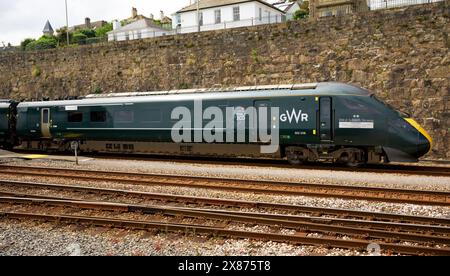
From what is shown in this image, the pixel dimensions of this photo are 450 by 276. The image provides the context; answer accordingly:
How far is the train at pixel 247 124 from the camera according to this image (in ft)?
47.4

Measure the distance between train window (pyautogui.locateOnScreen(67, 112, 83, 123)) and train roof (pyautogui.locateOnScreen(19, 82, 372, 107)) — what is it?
0.51m

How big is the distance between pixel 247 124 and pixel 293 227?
8395mm

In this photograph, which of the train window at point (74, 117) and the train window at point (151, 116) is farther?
the train window at point (74, 117)

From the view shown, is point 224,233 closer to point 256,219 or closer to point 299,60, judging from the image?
point 256,219

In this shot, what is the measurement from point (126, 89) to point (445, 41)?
1960 cm

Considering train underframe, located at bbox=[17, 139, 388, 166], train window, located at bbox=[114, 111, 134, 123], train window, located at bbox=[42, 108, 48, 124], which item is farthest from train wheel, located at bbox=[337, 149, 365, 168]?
train window, located at bbox=[42, 108, 48, 124]

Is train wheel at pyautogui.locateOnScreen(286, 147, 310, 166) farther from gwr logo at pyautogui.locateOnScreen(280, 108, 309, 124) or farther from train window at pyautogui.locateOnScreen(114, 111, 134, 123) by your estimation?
train window at pyautogui.locateOnScreen(114, 111, 134, 123)

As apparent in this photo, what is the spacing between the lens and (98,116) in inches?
782

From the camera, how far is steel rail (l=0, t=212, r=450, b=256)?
23.3 feet

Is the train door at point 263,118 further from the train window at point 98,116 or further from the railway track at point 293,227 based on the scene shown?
the train window at point 98,116

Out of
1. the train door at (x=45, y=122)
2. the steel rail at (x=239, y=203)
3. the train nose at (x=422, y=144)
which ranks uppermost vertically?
the train door at (x=45, y=122)

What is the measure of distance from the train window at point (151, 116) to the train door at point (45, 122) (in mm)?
6260

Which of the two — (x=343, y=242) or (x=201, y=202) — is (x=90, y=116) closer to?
(x=201, y=202)

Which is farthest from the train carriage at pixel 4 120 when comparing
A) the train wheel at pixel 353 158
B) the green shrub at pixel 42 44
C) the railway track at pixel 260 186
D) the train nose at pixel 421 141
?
the train nose at pixel 421 141
